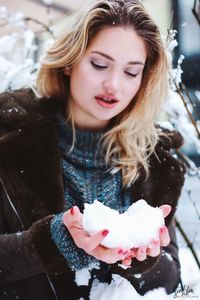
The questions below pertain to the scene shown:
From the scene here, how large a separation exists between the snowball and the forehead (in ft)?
1.93

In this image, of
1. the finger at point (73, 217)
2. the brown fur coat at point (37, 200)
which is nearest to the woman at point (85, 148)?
the brown fur coat at point (37, 200)

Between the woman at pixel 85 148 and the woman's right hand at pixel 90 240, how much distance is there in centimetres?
11

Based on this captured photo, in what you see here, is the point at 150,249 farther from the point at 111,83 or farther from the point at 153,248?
the point at 111,83

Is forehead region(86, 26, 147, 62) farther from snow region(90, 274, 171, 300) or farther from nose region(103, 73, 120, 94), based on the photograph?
snow region(90, 274, 171, 300)

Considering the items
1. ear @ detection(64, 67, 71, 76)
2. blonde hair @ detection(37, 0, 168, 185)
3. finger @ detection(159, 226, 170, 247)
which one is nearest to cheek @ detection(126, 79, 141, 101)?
blonde hair @ detection(37, 0, 168, 185)

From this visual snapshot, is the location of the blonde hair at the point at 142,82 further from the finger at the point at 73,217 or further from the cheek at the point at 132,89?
the finger at the point at 73,217

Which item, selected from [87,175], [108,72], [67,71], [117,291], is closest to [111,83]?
[108,72]

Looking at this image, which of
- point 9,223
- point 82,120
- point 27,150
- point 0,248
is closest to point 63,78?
point 82,120

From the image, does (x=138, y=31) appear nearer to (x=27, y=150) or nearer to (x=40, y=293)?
(x=27, y=150)

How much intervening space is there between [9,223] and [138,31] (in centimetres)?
80

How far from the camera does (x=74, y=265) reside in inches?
56.9

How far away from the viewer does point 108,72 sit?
177 cm

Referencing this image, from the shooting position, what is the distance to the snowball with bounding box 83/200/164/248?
1.30 m

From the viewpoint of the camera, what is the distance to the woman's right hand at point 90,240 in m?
1.27
